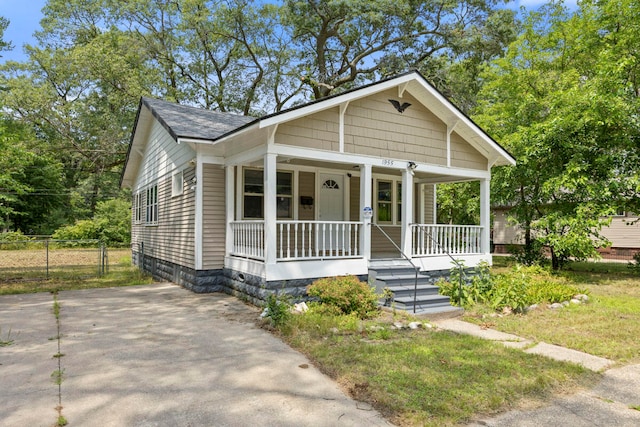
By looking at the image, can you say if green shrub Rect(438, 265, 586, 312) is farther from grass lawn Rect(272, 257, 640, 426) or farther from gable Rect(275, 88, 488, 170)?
gable Rect(275, 88, 488, 170)

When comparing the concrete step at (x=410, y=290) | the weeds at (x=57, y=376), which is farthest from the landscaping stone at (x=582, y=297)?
the weeds at (x=57, y=376)

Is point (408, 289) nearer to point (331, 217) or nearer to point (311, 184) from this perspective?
point (331, 217)

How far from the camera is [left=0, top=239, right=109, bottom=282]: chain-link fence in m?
12.2

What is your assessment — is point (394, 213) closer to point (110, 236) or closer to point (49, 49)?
point (110, 236)

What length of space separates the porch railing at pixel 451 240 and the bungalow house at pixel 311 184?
0.04 m

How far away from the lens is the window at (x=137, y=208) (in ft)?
51.8

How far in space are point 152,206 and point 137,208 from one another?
310cm

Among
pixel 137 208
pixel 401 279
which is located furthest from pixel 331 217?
pixel 137 208

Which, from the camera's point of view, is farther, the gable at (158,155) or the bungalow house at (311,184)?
the gable at (158,155)

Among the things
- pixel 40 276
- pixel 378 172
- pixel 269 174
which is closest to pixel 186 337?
pixel 269 174

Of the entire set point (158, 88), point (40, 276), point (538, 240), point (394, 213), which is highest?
point (158, 88)

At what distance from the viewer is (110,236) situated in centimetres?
2600

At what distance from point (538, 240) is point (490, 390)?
10.0 meters

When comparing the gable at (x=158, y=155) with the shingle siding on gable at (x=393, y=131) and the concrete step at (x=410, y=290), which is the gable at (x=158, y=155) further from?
the concrete step at (x=410, y=290)
